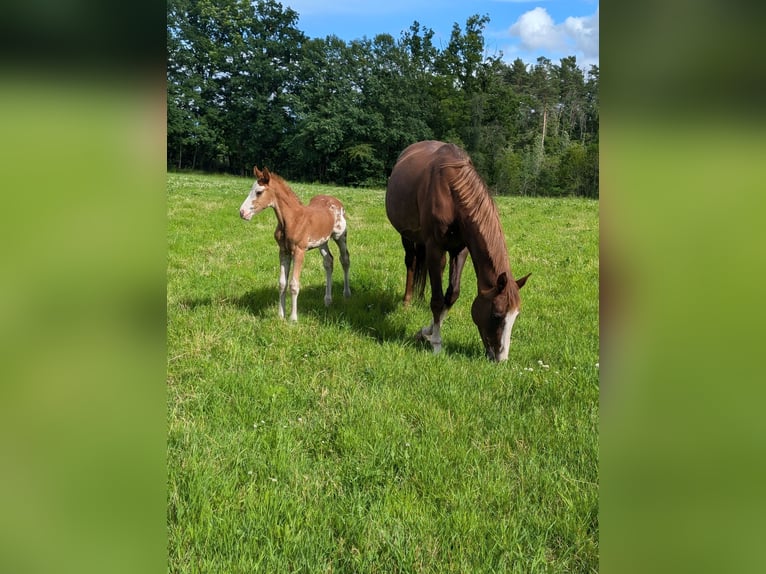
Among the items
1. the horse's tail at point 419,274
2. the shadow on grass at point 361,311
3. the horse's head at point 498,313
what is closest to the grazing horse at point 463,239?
the horse's head at point 498,313

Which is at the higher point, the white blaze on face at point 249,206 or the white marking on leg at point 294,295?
the white blaze on face at point 249,206

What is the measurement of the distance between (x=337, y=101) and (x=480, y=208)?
52523 mm

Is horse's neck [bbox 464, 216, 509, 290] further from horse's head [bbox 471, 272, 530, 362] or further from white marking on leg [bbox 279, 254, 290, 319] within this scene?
white marking on leg [bbox 279, 254, 290, 319]

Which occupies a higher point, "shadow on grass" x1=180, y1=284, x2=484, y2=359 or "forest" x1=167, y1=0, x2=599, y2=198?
"forest" x1=167, y1=0, x2=599, y2=198

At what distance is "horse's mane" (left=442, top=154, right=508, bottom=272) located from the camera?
487 cm

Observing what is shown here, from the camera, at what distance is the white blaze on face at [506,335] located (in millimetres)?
4723

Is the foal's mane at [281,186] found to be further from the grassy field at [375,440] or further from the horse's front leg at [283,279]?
the grassy field at [375,440]

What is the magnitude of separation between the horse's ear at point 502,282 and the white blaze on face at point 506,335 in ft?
0.87

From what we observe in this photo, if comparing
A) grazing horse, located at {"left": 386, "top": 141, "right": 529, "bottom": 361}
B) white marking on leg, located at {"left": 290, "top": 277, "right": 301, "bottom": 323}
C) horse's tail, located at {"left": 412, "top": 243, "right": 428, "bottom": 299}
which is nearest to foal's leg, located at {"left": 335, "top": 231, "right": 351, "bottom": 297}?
horse's tail, located at {"left": 412, "top": 243, "right": 428, "bottom": 299}

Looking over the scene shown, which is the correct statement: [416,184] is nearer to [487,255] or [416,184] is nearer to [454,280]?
[454,280]
